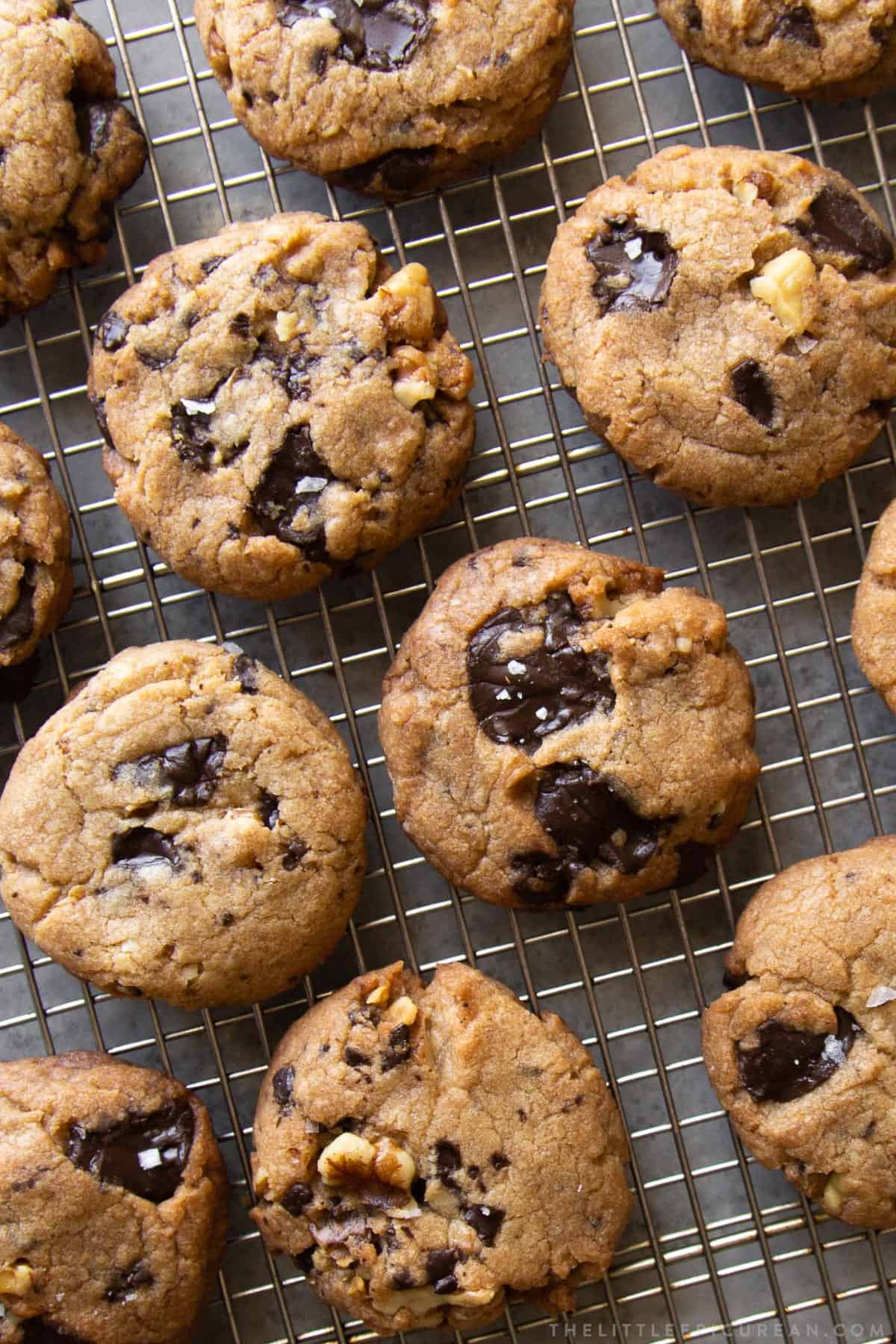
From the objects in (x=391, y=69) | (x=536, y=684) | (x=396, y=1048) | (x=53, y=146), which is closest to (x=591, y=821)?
(x=536, y=684)

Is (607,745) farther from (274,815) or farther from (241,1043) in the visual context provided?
(241,1043)

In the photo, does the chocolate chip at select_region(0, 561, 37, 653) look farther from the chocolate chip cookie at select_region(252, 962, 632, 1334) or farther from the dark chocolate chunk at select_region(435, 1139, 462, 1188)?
the dark chocolate chunk at select_region(435, 1139, 462, 1188)

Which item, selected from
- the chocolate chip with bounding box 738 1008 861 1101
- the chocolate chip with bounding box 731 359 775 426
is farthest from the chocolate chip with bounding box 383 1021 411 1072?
the chocolate chip with bounding box 731 359 775 426

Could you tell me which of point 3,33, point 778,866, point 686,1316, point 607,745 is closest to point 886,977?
point 778,866

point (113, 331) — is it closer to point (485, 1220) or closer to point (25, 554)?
point (25, 554)

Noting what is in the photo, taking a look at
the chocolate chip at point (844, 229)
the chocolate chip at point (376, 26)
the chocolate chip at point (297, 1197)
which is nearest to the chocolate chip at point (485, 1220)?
the chocolate chip at point (297, 1197)

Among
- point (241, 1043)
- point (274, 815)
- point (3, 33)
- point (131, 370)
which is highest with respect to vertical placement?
point (3, 33)
